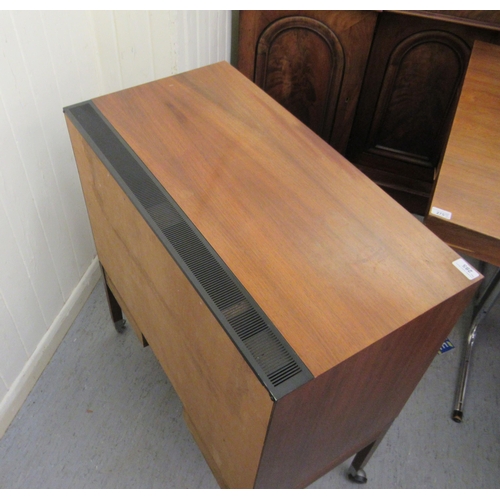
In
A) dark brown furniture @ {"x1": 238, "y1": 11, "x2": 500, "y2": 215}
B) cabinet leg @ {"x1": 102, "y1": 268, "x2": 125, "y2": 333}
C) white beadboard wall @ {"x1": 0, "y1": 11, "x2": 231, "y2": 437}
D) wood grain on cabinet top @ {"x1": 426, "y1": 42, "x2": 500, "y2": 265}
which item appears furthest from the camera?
dark brown furniture @ {"x1": 238, "y1": 11, "x2": 500, "y2": 215}

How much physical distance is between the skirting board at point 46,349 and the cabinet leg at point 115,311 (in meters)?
0.18

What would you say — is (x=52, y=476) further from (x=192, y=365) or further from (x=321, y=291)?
(x=321, y=291)

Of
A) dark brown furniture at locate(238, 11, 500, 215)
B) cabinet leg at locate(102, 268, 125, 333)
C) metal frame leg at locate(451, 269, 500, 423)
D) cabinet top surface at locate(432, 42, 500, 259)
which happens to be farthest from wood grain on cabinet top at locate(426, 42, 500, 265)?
cabinet leg at locate(102, 268, 125, 333)

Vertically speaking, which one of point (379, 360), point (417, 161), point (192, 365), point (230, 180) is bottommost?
point (417, 161)

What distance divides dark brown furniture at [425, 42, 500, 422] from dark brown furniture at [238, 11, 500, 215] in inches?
7.4

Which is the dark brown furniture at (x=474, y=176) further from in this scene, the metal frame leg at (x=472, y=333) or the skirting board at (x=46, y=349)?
the skirting board at (x=46, y=349)

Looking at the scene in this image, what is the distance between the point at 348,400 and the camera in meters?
0.80

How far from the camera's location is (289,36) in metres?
1.78

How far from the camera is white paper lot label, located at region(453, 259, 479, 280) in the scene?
77 cm

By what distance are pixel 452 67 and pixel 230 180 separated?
4.14 feet

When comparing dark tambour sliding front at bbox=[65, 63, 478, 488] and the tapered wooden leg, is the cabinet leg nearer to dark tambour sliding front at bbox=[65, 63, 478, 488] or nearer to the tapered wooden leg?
dark tambour sliding front at bbox=[65, 63, 478, 488]

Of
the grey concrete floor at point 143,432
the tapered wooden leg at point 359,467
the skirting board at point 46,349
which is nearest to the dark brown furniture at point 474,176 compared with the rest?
the grey concrete floor at point 143,432

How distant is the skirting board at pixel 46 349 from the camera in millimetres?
1430
